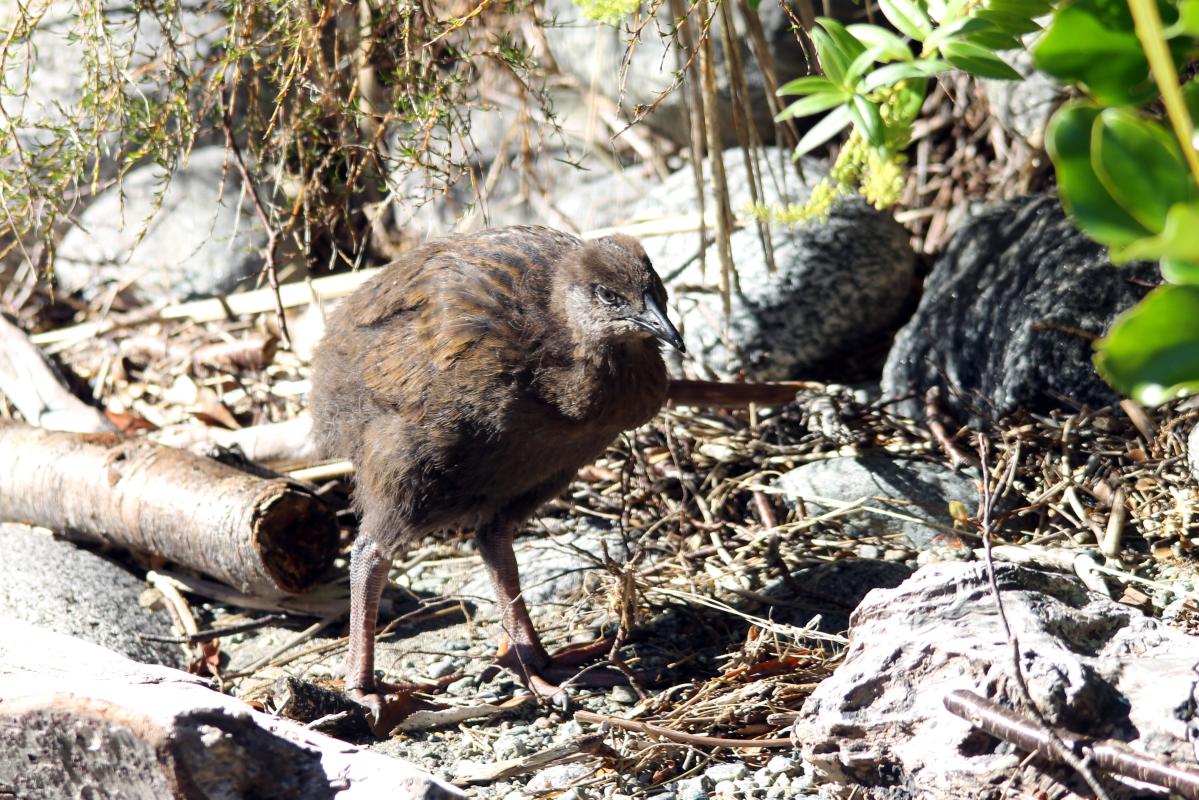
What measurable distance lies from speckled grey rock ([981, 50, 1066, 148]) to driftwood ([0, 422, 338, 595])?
3885 mm

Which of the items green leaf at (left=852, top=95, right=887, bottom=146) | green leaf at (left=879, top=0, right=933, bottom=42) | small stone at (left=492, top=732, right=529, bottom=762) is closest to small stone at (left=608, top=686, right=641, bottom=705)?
small stone at (left=492, top=732, right=529, bottom=762)

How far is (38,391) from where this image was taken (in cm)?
675

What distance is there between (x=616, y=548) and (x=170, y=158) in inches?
92.8

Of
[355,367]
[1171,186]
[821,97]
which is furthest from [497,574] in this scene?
[1171,186]

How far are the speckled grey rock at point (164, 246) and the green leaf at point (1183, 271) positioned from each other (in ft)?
22.8

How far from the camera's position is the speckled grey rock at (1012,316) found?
524cm

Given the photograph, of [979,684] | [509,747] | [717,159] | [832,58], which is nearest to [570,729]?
[509,747]

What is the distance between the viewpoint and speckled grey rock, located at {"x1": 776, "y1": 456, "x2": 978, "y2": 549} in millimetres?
4977

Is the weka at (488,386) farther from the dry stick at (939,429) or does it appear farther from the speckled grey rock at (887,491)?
the dry stick at (939,429)

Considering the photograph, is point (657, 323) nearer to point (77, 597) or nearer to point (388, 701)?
point (388, 701)

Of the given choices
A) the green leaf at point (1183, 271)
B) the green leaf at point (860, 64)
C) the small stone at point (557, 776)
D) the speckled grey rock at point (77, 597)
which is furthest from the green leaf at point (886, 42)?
the speckled grey rock at point (77, 597)

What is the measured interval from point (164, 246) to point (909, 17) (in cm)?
654

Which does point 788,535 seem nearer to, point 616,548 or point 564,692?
point 616,548

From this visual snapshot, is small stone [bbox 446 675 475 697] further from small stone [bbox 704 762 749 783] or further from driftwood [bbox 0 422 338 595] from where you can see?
small stone [bbox 704 762 749 783]
